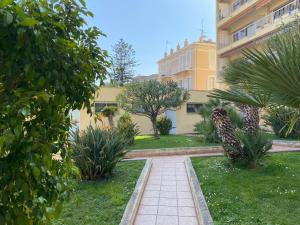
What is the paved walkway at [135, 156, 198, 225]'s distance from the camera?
492 cm

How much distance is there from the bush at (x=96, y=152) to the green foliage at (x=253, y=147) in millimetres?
3465

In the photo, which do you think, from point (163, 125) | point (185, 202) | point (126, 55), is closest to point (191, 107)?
point (163, 125)

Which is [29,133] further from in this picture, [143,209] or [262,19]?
[262,19]

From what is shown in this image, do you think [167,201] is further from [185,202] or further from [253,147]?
[253,147]

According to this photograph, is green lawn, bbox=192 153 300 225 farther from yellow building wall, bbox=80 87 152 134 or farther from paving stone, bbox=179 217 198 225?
yellow building wall, bbox=80 87 152 134

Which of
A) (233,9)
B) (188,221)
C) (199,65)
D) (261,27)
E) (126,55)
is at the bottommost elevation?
(188,221)

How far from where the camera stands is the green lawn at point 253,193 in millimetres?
4748

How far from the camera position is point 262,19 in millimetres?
23328

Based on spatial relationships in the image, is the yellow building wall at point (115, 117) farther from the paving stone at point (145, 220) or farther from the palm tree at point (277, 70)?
the palm tree at point (277, 70)

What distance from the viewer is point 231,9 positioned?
2823cm

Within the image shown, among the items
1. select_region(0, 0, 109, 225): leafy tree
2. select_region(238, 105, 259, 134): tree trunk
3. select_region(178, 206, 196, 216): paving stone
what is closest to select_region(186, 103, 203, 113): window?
select_region(238, 105, 259, 134): tree trunk

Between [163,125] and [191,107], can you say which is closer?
[163,125]

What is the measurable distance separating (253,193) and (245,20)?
23968 mm

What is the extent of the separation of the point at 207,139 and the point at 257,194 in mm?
8805
